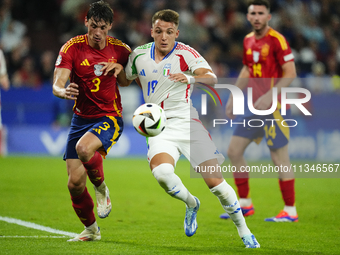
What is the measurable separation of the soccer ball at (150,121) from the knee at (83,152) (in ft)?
1.98

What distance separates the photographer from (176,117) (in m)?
5.08

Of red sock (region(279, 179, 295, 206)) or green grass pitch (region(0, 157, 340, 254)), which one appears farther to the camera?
red sock (region(279, 179, 295, 206))

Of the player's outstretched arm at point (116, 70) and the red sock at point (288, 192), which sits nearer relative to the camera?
the player's outstretched arm at point (116, 70)

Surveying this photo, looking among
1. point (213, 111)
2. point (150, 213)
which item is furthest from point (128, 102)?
point (150, 213)

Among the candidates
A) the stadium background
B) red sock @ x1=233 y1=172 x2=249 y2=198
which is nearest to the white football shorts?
red sock @ x1=233 y1=172 x2=249 y2=198

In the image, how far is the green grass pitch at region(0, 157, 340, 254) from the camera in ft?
16.0

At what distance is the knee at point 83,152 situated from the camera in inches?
192

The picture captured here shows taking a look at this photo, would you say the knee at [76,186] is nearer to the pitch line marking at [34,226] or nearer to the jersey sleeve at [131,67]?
the pitch line marking at [34,226]

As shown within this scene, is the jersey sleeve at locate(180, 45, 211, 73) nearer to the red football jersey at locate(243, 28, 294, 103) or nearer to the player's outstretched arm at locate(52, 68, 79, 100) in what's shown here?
the player's outstretched arm at locate(52, 68, 79, 100)

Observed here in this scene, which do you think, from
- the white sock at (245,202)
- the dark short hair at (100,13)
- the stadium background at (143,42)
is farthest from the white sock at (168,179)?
the stadium background at (143,42)

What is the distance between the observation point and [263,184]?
10695 millimetres

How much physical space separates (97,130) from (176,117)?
0.86 meters

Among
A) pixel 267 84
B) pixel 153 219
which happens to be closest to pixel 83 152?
pixel 153 219

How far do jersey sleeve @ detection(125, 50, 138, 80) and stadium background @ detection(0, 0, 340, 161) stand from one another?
8.50 metres
